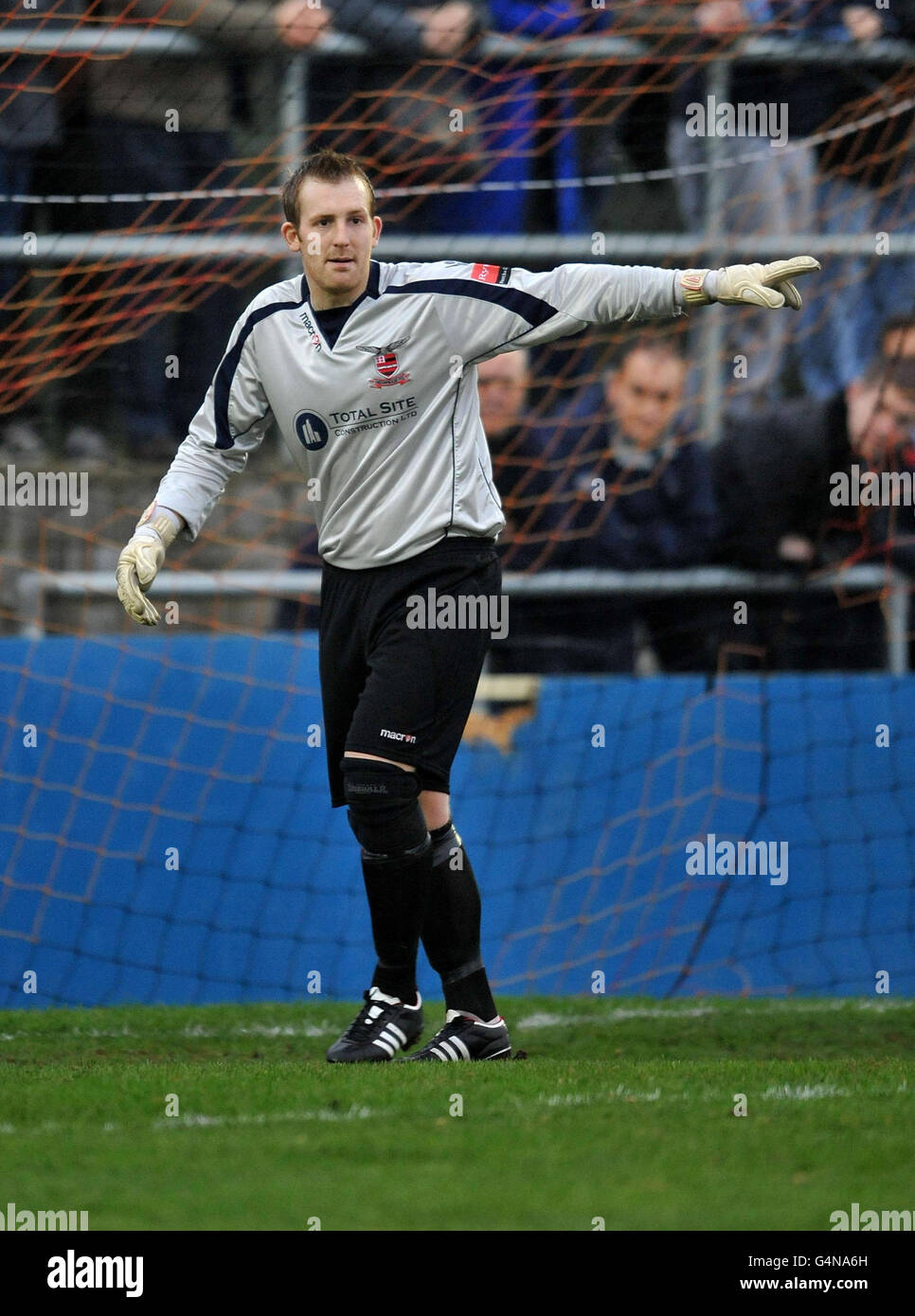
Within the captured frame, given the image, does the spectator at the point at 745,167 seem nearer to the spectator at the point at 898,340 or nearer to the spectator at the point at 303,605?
the spectator at the point at 898,340

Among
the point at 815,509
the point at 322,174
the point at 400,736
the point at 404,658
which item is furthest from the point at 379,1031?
the point at 815,509

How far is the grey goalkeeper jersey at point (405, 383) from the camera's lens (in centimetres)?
507

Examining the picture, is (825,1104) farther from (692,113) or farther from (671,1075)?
(692,113)

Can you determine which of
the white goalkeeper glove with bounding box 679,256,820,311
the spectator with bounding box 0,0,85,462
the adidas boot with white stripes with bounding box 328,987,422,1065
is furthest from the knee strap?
the spectator with bounding box 0,0,85,462

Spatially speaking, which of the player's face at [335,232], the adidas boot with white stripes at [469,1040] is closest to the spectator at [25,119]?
the player's face at [335,232]

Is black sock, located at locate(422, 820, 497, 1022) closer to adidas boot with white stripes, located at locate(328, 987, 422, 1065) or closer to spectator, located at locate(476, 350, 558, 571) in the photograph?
adidas boot with white stripes, located at locate(328, 987, 422, 1065)

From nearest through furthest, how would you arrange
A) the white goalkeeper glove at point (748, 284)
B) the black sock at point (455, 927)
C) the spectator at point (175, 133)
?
1. the white goalkeeper glove at point (748, 284)
2. the black sock at point (455, 927)
3. the spectator at point (175, 133)

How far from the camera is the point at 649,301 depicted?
16.2ft

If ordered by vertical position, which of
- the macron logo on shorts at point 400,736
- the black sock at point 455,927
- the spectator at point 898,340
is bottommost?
the black sock at point 455,927

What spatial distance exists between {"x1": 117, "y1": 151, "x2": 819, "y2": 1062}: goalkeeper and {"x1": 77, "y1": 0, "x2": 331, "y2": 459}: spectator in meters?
2.85

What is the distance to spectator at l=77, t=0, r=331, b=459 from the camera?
7.91 metres

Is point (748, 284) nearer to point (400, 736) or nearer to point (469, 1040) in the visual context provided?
point (400, 736)

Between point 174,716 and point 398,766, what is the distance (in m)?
2.61

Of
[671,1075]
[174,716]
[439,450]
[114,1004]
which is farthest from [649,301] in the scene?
[114,1004]
